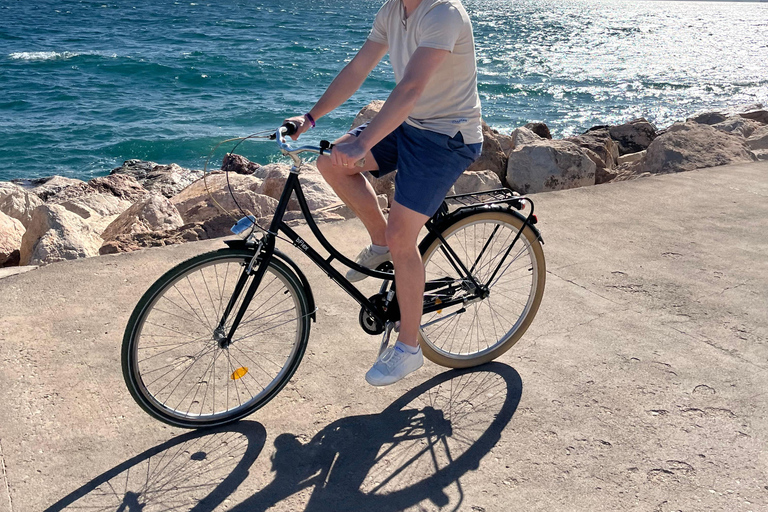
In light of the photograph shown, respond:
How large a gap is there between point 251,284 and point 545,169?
5.45m

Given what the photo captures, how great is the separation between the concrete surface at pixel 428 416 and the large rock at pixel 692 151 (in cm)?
318

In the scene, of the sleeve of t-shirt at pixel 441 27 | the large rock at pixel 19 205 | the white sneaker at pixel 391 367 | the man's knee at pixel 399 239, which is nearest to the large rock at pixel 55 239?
the large rock at pixel 19 205

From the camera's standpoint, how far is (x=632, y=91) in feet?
92.5

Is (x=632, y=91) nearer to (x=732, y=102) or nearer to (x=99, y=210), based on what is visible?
(x=732, y=102)

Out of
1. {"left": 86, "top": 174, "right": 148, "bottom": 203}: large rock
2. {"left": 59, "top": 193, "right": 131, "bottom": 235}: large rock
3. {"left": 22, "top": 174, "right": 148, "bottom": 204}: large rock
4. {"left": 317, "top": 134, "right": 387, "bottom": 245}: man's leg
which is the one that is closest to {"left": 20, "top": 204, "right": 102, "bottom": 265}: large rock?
{"left": 59, "top": 193, "right": 131, "bottom": 235}: large rock

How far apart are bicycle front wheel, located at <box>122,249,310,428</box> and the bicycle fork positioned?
18mm

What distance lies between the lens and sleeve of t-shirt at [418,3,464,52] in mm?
2852

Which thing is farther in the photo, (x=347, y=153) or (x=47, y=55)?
(x=47, y=55)

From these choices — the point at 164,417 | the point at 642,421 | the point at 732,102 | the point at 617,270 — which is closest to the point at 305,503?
the point at 164,417

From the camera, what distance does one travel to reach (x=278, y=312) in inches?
143

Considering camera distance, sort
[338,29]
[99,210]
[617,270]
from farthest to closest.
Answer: [338,29]
[99,210]
[617,270]

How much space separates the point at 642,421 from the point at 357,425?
4.49ft

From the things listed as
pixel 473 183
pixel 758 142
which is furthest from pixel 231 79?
pixel 473 183

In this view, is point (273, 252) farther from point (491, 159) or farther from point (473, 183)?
point (491, 159)
